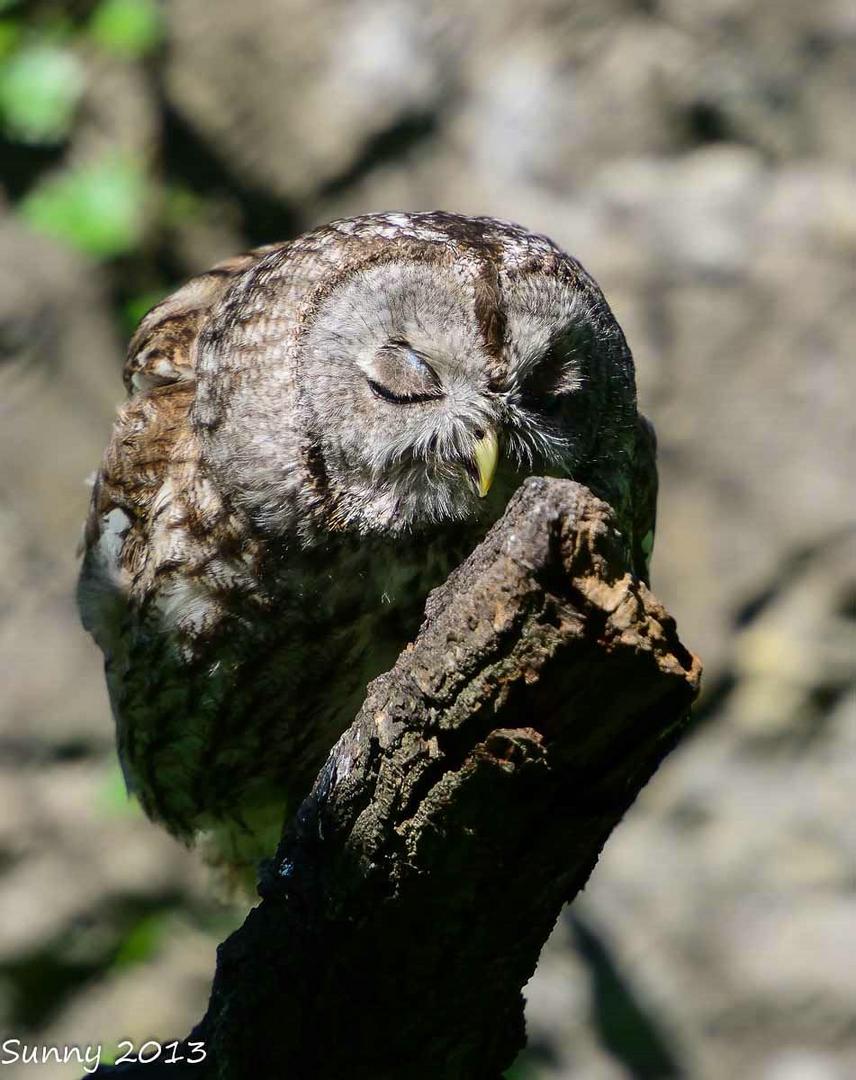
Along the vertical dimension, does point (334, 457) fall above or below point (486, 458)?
above

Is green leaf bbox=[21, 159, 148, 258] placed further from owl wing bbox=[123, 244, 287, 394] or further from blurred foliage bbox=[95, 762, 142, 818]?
blurred foliage bbox=[95, 762, 142, 818]

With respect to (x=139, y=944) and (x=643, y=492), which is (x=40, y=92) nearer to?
(x=643, y=492)

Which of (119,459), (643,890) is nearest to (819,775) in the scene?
(643,890)

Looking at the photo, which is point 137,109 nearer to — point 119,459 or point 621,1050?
point 119,459

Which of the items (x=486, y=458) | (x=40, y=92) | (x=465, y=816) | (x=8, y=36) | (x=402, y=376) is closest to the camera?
(x=465, y=816)

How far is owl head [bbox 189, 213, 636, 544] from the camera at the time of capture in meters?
2.51

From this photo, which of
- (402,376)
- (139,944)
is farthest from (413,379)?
(139,944)

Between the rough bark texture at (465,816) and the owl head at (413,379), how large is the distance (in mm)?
835

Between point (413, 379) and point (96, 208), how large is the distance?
8.66 ft

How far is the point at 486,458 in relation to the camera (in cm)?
244

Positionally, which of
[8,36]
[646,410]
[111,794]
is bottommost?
[111,794]

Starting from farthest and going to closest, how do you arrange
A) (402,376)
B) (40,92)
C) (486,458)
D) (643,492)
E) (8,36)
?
(40,92)
(8,36)
(643,492)
(402,376)
(486,458)

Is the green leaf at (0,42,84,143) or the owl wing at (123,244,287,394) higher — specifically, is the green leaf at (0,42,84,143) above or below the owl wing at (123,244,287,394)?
above

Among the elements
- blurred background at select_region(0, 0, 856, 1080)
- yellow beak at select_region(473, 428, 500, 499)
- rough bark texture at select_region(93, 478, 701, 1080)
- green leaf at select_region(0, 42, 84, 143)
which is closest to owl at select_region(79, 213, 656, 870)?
yellow beak at select_region(473, 428, 500, 499)
